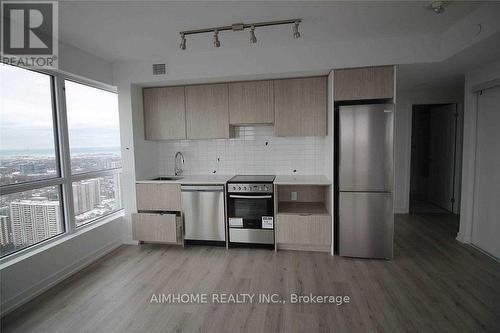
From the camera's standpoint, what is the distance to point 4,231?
2.28 m

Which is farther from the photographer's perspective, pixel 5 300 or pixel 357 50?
pixel 357 50

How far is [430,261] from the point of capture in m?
2.91

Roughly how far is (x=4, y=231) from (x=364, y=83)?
13.2ft

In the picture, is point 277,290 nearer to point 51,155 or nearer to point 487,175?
point 51,155

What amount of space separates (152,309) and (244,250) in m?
Answer: 1.41

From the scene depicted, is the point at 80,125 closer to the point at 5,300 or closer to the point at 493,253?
the point at 5,300

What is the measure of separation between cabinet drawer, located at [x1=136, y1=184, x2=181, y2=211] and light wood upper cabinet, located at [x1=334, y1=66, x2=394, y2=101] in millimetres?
2483

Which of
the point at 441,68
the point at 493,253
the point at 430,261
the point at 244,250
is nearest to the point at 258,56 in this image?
the point at 441,68

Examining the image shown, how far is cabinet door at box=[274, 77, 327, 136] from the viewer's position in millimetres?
3262

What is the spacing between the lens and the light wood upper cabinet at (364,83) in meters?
2.86

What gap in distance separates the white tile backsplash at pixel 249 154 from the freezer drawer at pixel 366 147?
0.74 meters

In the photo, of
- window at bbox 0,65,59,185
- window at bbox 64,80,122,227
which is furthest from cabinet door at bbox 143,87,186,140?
window at bbox 0,65,59,185

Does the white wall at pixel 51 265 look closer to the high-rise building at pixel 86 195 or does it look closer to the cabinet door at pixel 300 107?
the high-rise building at pixel 86 195

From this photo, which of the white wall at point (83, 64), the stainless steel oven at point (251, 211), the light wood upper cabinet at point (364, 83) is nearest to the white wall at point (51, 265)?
the stainless steel oven at point (251, 211)
